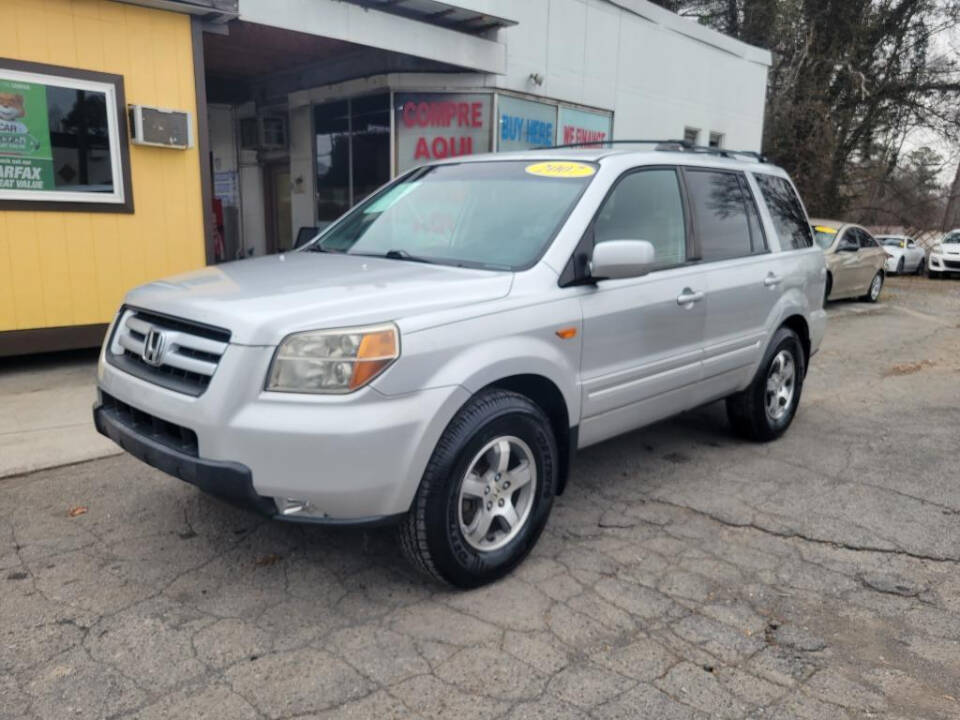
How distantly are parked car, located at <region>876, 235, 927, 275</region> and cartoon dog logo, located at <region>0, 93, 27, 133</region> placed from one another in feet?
77.8

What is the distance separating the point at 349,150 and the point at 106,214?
5243mm

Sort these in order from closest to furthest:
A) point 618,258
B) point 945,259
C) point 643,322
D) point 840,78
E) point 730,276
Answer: point 618,258 → point 643,322 → point 730,276 → point 945,259 → point 840,78

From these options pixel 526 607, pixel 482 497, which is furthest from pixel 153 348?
pixel 526 607

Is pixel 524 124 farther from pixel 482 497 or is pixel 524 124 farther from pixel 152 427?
pixel 152 427

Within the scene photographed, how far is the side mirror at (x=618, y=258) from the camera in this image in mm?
3489

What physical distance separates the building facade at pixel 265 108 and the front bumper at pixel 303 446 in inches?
92.2

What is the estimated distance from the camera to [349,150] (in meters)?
11.7

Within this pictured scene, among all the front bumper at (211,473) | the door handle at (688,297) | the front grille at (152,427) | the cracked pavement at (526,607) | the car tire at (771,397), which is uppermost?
the door handle at (688,297)

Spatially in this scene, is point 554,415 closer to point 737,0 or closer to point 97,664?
point 97,664

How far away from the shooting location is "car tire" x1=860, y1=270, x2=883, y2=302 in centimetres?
1532

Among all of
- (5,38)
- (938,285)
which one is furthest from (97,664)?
(938,285)

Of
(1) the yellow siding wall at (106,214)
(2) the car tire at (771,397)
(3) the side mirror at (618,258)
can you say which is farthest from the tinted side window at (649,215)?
(1) the yellow siding wall at (106,214)

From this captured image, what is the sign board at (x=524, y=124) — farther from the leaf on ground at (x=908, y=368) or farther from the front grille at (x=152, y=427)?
the front grille at (x=152, y=427)

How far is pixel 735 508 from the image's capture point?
14.1 feet
